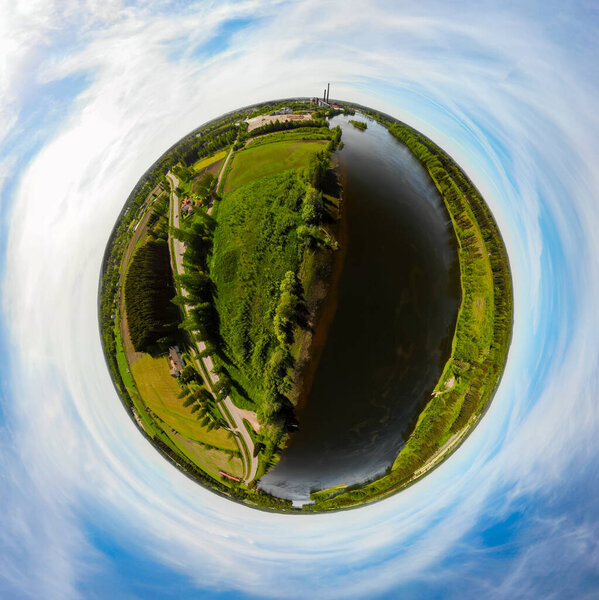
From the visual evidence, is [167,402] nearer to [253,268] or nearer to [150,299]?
[150,299]

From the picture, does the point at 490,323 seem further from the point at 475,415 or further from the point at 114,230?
the point at 114,230

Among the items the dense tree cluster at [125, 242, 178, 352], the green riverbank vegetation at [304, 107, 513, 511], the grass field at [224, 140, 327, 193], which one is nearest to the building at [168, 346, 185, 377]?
the dense tree cluster at [125, 242, 178, 352]

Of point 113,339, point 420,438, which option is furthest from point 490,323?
point 113,339

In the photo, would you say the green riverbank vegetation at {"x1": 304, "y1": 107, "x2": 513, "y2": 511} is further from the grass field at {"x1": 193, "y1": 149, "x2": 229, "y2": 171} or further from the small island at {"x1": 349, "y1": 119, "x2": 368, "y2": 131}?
the grass field at {"x1": 193, "y1": 149, "x2": 229, "y2": 171}

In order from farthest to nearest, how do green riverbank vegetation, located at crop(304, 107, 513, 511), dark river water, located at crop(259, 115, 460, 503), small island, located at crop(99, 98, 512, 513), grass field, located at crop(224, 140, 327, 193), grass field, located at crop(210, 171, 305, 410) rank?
grass field, located at crop(224, 140, 327, 193)
green riverbank vegetation, located at crop(304, 107, 513, 511)
dark river water, located at crop(259, 115, 460, 503)
small island, located at crop(99, 98, 512, 513)
grass field, located at crop(210, 171, 305, 410)

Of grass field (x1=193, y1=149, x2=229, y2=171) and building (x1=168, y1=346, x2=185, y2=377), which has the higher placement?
grass field (x1=193, y1=149, x2=229, y2=171)

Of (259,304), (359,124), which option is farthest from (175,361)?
(359,124)

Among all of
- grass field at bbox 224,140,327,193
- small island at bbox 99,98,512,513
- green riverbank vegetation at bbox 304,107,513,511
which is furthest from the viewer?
grass field at bbox 224,140,327,193
